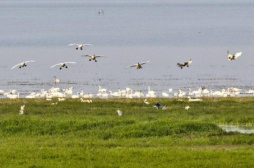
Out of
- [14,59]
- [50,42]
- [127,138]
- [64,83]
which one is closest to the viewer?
[127,138]

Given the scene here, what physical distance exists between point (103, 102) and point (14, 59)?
43.7m

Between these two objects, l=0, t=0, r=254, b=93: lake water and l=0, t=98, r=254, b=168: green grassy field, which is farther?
l=0, t=0, r=254, b=93: lake water

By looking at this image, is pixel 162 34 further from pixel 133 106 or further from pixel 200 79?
pixel 133 106

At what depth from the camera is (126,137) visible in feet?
80.7

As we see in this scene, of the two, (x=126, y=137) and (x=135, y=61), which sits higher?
(x=135, y=61)

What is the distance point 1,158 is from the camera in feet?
64.3

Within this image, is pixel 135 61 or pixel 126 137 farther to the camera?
pixel 135 61

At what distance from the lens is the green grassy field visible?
19.3 metres

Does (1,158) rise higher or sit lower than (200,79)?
lower

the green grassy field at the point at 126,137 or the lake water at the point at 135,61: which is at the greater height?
the lake water at the point at 135,61

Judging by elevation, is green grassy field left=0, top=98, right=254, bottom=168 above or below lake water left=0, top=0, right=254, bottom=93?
below

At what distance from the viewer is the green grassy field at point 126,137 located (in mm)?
19266

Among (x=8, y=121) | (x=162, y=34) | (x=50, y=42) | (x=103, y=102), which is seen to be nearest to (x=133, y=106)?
(x=103, y=102)

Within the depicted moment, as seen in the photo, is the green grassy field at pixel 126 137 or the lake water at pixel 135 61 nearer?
the green grassy field at pixel 126 137
